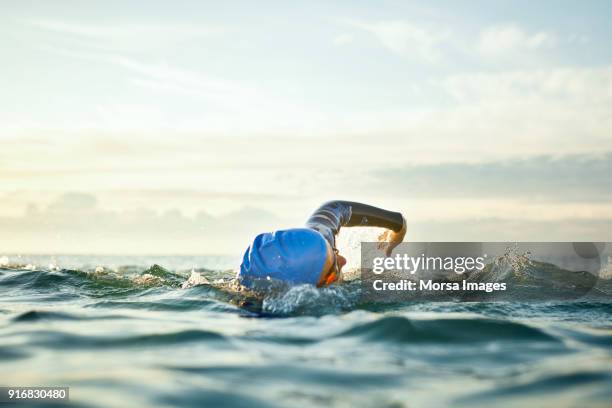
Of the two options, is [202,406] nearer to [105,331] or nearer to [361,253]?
[105,331]

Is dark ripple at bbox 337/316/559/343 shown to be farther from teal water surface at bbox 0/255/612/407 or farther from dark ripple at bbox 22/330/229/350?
dark ripple at bbox 22/330/229/350

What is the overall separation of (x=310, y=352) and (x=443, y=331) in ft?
4.88

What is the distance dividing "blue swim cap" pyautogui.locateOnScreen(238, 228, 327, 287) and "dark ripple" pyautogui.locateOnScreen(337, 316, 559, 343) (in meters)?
1.90

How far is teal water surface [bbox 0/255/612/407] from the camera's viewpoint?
11.5 feet

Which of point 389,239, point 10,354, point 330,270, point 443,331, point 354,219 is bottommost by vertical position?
point 10,354

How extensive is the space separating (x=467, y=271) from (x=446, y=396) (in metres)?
9.35

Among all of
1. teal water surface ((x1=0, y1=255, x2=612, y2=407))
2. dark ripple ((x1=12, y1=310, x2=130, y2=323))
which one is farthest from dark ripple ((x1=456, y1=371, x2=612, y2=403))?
dark ripple ((x1=12, y1=310, x2=130, y2=323))

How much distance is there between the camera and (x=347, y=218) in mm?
9281

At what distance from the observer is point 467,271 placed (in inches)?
490

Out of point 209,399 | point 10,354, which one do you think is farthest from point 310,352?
point 10,354

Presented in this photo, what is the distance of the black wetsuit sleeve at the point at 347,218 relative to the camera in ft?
27.2

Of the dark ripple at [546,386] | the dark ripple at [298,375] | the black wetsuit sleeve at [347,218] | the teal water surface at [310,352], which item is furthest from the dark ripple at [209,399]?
the black wetsuit sleeve at [347,218]

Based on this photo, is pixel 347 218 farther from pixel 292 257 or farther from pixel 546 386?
pixel 546 386

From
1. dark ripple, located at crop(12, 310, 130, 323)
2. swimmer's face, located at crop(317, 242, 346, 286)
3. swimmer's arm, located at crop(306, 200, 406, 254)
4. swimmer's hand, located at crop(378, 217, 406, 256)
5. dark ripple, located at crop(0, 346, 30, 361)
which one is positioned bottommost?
dark ripple, located at crop(0, 346, 30, 361)
